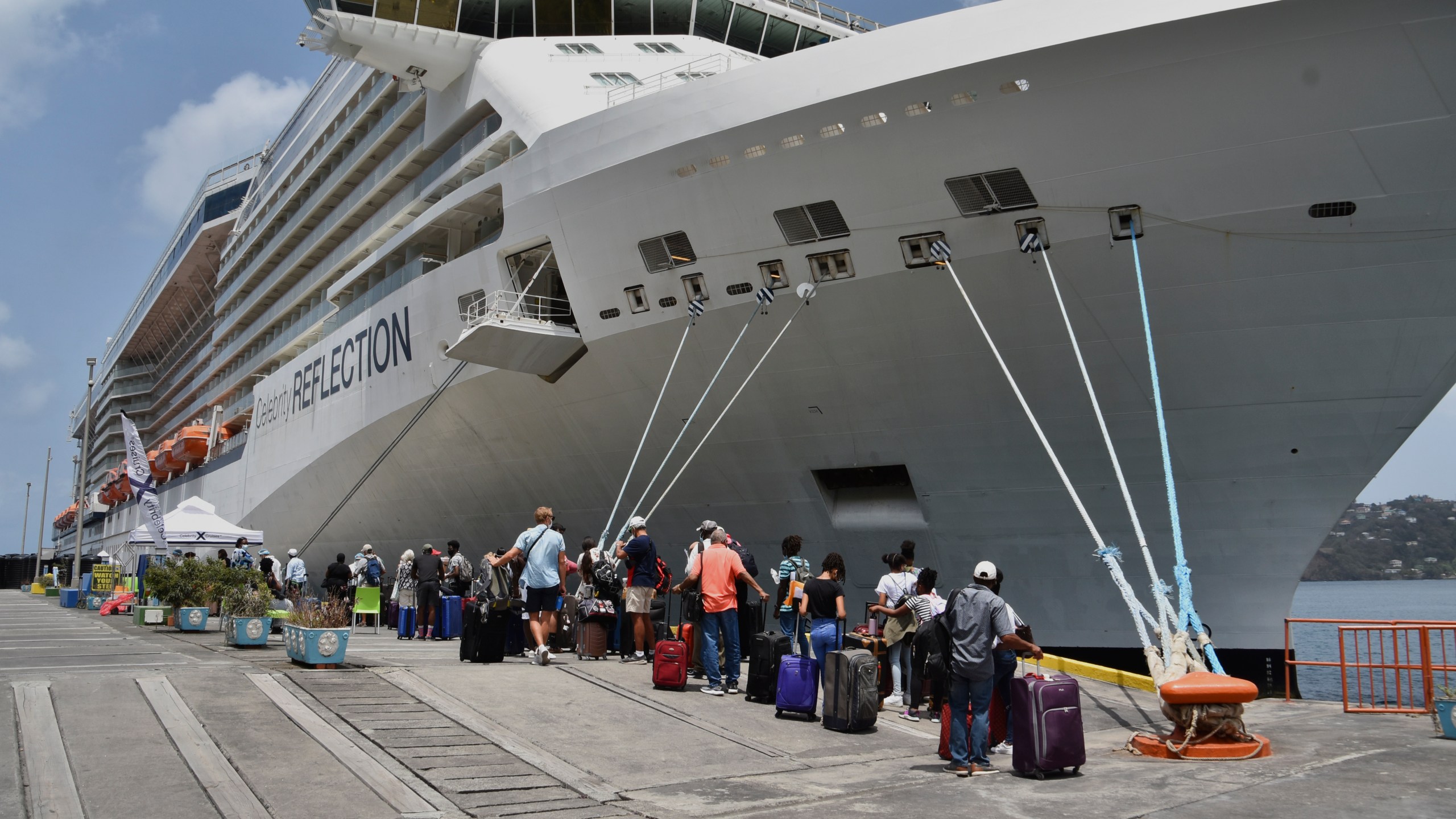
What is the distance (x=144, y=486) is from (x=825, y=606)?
18.4 meters

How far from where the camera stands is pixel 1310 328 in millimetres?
10391

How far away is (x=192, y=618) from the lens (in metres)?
13.4

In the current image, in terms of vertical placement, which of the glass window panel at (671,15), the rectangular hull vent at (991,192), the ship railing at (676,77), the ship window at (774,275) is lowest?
the ship window at (774,275)

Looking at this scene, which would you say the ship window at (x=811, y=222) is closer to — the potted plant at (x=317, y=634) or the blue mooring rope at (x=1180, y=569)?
the blue mooring rope at (x=1180, y=569)

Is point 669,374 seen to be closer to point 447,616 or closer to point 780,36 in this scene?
point 447,616

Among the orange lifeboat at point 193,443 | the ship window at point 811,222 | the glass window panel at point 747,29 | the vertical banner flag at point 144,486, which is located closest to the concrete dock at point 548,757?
the ship window at point 811,222

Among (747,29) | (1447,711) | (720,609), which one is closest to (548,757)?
(720,609)

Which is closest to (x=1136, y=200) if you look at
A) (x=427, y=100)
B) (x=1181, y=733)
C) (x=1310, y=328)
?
(x=1310, y=328)

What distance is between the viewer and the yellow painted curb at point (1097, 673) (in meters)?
9.39

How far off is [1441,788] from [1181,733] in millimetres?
1427

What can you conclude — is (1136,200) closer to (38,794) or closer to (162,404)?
(38,794)

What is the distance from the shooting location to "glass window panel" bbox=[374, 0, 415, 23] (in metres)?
17.7

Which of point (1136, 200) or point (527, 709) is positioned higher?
point (1136, 200)

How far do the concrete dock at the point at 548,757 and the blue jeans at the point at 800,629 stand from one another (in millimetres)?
763
